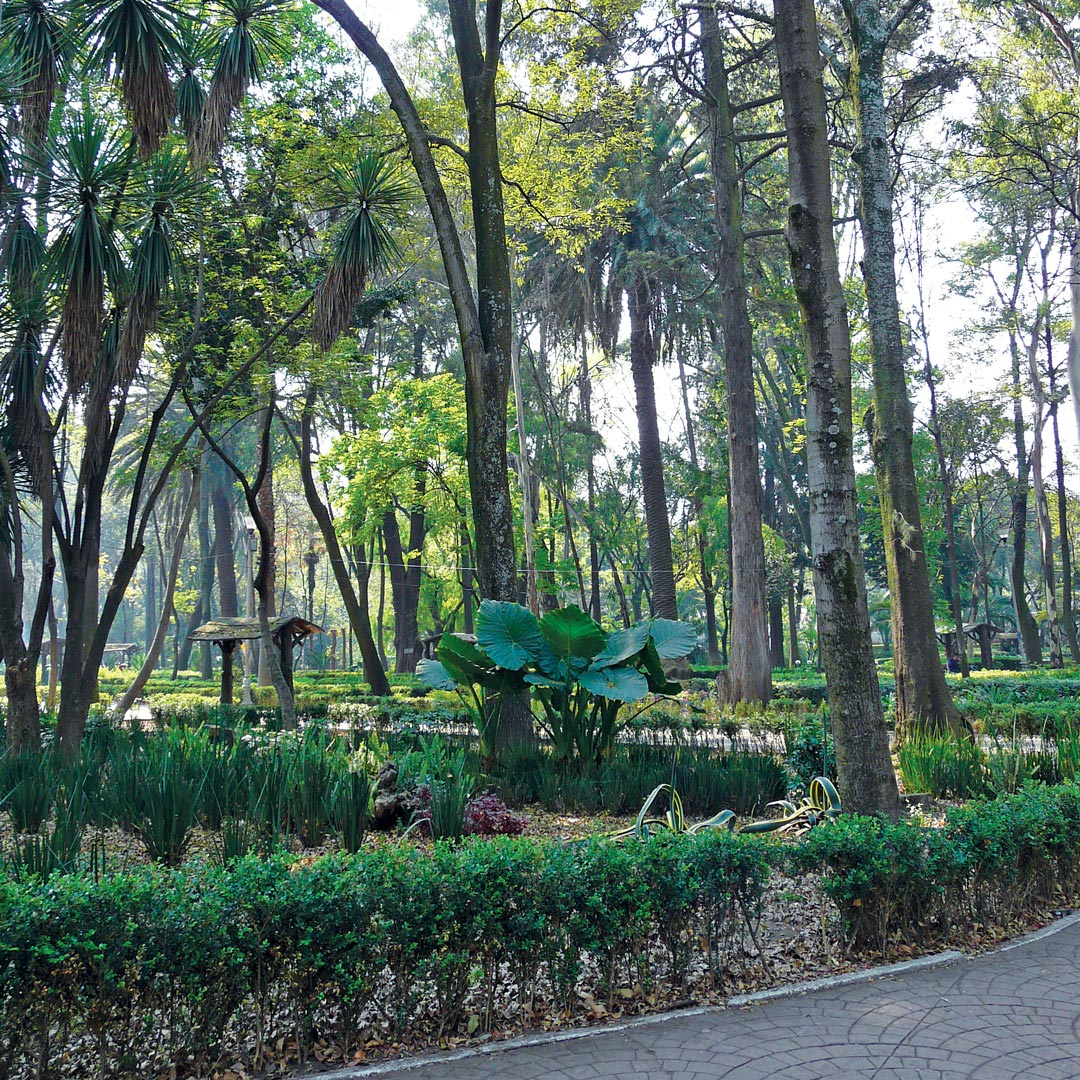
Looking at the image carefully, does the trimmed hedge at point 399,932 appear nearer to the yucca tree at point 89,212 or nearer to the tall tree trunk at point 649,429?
the yucca tree at point 89,212

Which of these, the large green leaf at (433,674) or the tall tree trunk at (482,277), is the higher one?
the tall tree trunk at (482,277)

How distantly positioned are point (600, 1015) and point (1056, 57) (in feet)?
56.3

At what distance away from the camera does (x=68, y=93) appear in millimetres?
11828

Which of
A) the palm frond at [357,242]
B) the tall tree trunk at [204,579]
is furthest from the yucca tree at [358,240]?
the tall tree trunk at [204,579]

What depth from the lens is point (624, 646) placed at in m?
7.98

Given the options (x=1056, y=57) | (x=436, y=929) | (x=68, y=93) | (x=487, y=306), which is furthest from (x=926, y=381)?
(x=436, y=929)

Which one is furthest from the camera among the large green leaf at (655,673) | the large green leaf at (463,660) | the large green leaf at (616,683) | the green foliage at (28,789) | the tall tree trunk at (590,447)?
the tall tree trunk at (590,447)

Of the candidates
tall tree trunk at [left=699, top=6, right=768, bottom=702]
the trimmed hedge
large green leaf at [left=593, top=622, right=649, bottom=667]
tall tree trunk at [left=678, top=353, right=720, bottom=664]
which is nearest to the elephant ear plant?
large green leaf at [left=593, top=622, right=649, bottom=667]

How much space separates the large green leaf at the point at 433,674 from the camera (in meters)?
8.72

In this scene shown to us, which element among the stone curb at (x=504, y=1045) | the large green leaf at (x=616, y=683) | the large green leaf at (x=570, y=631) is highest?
the large green leaf at (x=570, y=631)

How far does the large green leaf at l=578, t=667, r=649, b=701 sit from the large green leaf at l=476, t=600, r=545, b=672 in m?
0.50

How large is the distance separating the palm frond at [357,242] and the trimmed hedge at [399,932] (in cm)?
729

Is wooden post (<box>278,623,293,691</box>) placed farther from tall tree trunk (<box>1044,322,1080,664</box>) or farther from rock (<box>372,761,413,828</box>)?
tall tree trunk (<box>1044,322,1080,664</box>)

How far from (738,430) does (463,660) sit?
9.24m
